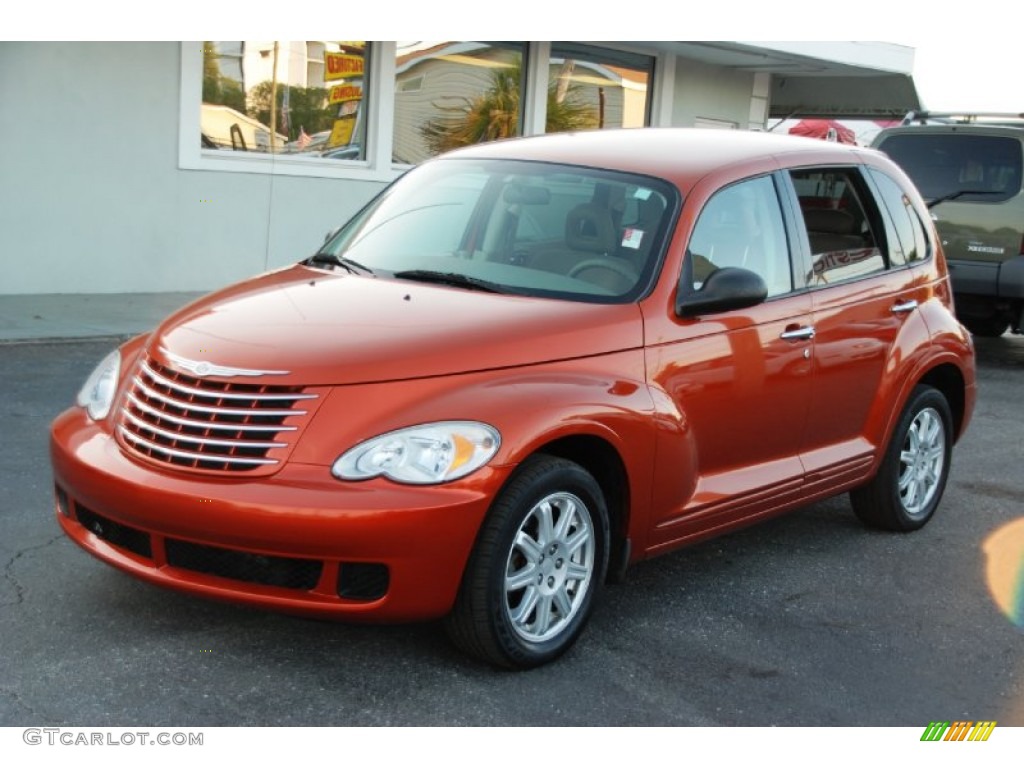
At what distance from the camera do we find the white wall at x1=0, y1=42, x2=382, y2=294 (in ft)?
38.4

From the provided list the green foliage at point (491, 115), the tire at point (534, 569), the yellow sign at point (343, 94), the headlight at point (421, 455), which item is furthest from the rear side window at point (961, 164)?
the headlight at point (421, 455)

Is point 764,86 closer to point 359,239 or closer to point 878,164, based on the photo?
point 878,164

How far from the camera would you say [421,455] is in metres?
3.97

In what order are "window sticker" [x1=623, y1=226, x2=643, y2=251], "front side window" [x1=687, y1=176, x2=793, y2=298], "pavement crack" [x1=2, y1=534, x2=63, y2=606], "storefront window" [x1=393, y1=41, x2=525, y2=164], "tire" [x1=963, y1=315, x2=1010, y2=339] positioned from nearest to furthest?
1. "pavement crack" [x1=2, y1=534, x2=63, y2=606]
2. "window sticker" [x1=623, y1=226, x2=643, y2=251]
3. "front side window" [x1=687, y1=176, x2=793, y2=298]
4. "tire" [x1=963, y1=315, x2=1010, y2=339]
5. "storefront window" [x1=393, y1=41, x2=525, y2=164]

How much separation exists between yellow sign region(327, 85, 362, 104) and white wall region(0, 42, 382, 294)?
1287 mm

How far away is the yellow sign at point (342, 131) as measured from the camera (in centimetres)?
1423

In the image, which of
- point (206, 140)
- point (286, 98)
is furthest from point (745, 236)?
point (286, 98)

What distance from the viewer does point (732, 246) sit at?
5.21 m

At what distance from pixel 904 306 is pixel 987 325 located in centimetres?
805

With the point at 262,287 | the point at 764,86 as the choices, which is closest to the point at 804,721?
the point at 262,287

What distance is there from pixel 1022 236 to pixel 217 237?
24.7 ft

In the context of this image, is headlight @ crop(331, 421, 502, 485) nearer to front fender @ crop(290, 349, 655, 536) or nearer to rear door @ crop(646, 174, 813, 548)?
front fender @ crop(290, 349, 655, 536)

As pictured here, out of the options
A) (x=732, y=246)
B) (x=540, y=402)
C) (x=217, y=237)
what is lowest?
(x=217, y=237)
